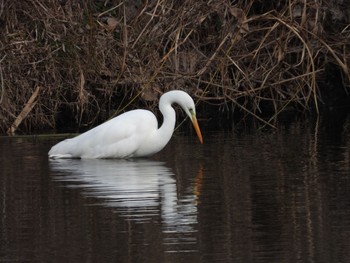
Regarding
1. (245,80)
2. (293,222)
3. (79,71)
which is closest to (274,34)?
(245,80)

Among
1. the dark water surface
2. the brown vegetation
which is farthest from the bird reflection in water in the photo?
the brown vegetation

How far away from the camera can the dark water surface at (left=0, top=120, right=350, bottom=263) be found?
733 centimetres

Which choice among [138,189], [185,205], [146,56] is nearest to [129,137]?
[138,189]

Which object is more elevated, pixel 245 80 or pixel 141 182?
pixel 245 80

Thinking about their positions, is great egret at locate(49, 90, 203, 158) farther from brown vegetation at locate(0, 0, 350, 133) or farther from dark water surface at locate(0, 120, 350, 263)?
brown vegetation at locate(0, 0, 350, 133)

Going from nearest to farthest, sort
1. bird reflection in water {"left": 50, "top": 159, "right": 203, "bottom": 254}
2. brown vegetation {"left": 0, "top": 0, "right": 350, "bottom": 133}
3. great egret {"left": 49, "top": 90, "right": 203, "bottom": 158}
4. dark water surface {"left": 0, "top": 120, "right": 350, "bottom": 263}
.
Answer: dark water surface {"left": 0, "top": 120, "right": 350, "bottom": 263}, bird reflection in water {"left": 50, "top": 159, "right": 203, "bottom": 254}, great egret {"left": 49, "top": 90, "right": 203, "bottom": 158}, brown vegetation {"left": 0, "top": 0, "right": 350, "bottom": 133}

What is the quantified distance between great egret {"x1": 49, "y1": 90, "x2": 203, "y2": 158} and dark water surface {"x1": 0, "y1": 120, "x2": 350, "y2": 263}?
160 mm

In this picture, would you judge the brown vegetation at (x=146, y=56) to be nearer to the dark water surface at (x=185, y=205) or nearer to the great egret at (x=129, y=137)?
the dark water surface at (x=185, y=205)

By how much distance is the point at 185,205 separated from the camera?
8.95 m

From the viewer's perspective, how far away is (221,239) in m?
7.61

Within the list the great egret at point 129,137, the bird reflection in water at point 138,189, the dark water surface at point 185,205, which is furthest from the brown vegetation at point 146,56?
the bird reflection in water at point 138,189

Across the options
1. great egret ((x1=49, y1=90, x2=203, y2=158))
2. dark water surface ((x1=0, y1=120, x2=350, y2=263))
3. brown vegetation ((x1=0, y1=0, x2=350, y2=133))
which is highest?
brown vegetation ((x1=0, y1=0, x2=350, y2=133))

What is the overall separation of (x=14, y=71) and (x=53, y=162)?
3430 millimetres

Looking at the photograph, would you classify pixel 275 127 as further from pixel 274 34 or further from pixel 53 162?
pixel 53 162
